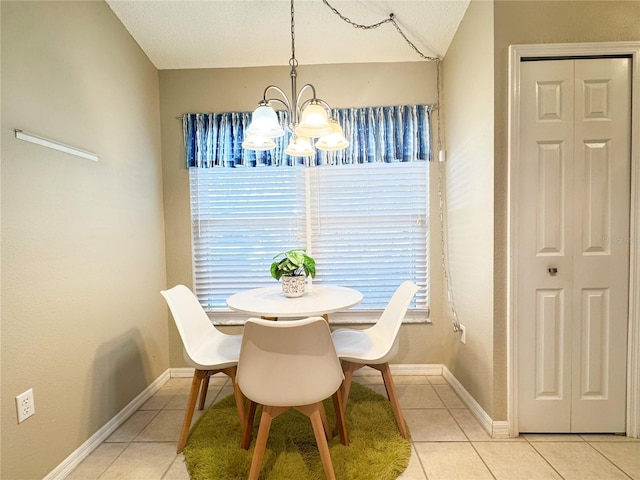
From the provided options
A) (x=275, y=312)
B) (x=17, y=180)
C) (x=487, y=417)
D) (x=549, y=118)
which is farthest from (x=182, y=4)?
(x=487, y=417)

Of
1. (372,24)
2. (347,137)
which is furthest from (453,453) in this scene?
(372,24)

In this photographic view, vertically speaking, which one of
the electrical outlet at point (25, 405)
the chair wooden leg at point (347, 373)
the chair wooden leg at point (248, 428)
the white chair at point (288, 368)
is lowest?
the chair wooden leg at point (248, 428)

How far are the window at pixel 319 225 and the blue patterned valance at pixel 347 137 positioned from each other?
5cm

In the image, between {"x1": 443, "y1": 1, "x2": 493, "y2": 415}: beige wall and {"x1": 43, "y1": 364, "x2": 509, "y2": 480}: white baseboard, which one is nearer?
{"x1": 43, "y1": 364, "x2": 509, "y2": 480}: white baseboard

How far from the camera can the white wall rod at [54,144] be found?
1.31 m

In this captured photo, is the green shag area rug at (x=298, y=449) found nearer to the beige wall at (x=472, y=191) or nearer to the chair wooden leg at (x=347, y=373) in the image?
the chair wooden leg at (x=347, y=373)

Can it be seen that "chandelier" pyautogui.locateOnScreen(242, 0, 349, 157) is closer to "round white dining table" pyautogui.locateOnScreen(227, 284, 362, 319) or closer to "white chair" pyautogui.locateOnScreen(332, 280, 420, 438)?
"round white dining table" pyautogui.locateOnScreen(227, 284, 362, 319)

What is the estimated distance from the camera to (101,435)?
173 centimetres

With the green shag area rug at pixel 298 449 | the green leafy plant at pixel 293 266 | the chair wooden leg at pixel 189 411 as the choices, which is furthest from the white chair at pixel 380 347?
the chair wooden leg at pixel 189 411

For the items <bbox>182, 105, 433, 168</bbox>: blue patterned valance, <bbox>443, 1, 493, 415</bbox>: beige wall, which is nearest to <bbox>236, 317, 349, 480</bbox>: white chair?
<bbox>443, 1, 493, 415</bbox>: beige wall

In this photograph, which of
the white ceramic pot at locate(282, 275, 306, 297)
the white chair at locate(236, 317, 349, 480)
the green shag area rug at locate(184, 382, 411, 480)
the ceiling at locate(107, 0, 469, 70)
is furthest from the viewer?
the ceiling at locate(107, 0, 469, 70)

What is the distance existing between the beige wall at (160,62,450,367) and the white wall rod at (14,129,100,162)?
0.79 meters

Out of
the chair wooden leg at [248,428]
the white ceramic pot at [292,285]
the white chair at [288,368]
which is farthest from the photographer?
the white ceramic pot at [292,285]

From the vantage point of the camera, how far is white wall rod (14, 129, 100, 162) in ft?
4.30
